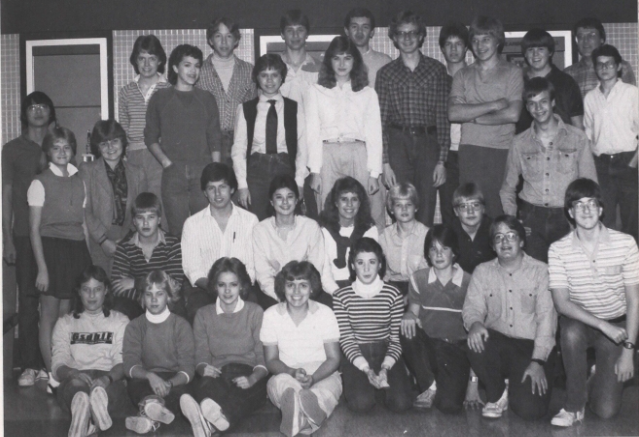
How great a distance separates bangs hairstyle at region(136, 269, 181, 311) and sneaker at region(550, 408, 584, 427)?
2045 mm

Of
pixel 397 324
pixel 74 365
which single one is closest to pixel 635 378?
pixel 397 324

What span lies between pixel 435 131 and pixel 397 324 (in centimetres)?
128

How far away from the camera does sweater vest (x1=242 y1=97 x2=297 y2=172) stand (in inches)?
180

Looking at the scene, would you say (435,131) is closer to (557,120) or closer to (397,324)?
(557,120)

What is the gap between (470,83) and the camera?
14.9ft

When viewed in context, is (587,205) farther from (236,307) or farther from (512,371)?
(236,307)

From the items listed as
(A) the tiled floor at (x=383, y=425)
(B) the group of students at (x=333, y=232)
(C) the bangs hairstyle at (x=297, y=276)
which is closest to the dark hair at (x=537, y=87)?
(B) the group of students at (x=333, y=232)

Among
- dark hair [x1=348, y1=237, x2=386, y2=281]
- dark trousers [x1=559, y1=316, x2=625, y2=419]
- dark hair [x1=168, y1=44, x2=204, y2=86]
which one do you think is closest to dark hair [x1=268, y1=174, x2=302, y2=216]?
dark hair [x1=348, y1=237, x2=386, y2=281]

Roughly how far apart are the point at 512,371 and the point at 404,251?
91cm

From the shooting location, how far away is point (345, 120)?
452cm

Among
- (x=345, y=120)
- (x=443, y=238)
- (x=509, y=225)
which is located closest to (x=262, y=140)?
(x=345, y=120)

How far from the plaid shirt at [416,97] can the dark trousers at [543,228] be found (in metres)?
0.68

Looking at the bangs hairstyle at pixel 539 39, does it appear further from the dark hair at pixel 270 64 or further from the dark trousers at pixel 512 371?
the dark trousers at pixel 512 371

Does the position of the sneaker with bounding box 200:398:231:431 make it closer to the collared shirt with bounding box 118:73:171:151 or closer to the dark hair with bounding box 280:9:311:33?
the collared shirt with bounding box 118:73:171:151
